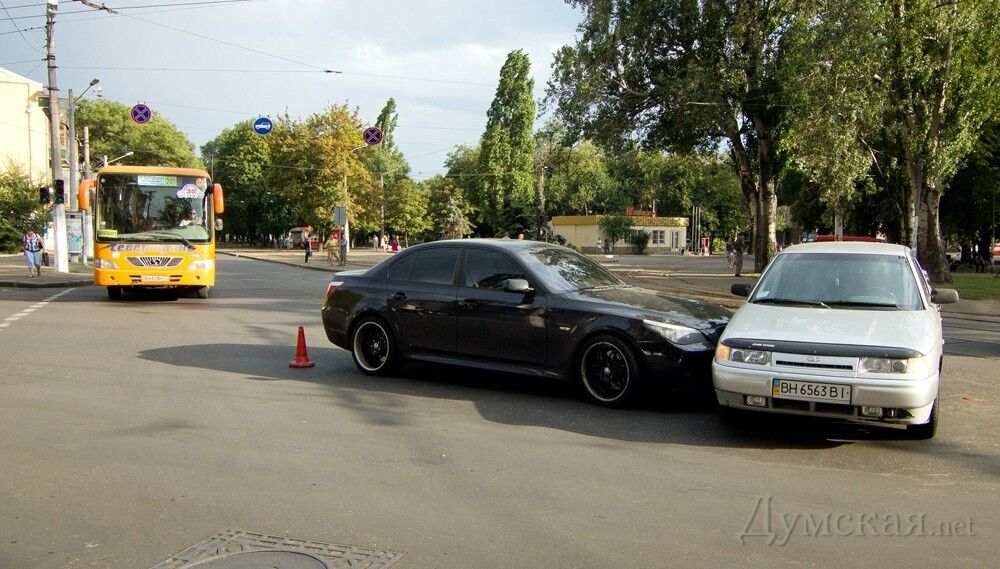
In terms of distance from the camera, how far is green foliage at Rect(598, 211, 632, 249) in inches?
3024

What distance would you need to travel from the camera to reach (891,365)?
6.27m

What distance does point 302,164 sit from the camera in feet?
214

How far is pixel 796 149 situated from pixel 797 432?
25.5 metres

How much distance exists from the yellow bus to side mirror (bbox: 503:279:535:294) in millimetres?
12797

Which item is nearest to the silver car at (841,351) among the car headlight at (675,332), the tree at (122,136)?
the car headlight at (675,332)

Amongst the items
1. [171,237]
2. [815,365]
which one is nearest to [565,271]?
[815,365]

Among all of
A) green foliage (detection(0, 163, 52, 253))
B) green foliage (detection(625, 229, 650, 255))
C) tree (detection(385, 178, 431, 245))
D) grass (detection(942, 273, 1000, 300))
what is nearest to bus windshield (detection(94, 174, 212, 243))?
grass (detection(942, 273, 1000, 300))

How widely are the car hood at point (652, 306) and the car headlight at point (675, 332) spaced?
7 cm

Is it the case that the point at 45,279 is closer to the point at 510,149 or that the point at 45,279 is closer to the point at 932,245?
the point at 932,245

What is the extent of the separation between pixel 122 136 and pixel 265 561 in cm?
9509

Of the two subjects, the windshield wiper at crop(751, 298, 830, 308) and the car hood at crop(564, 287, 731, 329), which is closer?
the windshield wiper at crop(751, 298, 830, 308)

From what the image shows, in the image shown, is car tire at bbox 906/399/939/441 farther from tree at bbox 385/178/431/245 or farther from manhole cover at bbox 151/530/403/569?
tree at bbox 385/178/431/245

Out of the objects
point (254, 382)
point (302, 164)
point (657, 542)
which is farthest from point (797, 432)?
point (302, 164)

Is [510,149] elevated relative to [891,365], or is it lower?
elevated
